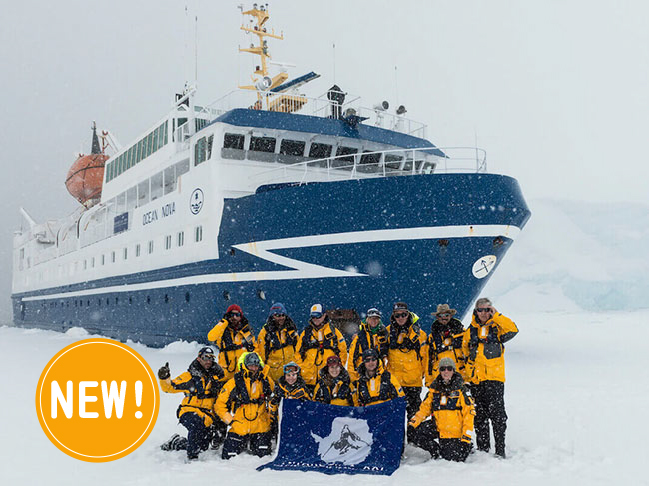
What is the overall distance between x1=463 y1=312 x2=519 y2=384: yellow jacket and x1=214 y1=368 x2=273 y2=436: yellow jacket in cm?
213

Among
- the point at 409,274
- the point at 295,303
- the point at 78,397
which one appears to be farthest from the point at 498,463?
the point at 295,303

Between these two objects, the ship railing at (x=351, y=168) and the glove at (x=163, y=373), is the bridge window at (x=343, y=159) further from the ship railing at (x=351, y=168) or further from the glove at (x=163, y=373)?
the glove at (x=163, y=373)

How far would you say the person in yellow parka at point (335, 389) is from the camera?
20.0 ft

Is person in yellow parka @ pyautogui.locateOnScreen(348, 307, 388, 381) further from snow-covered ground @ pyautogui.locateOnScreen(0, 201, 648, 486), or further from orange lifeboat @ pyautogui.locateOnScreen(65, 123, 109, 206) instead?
orange lifeboat @ pyautogui.locateOnScreen(65, 123, 109, 206)

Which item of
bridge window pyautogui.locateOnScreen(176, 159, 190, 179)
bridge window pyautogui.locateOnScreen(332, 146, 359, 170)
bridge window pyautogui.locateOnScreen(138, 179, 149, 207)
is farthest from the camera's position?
bridge window pyautogui.locateOnScreen(138, 179, 149, 207)

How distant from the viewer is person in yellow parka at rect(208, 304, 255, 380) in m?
6.88

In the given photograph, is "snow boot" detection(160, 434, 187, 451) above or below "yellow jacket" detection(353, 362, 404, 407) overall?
below

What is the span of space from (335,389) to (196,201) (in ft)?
31.0

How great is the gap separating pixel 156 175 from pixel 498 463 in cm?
1490

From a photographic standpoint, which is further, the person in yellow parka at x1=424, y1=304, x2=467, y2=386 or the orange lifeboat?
the orange lifeboat

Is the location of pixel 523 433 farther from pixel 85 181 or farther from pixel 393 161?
pixel 85 181

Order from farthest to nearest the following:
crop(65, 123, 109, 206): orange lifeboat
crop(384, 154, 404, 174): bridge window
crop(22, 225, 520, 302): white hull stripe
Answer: crop(65, 123, 109, 206): orange lifeboat
crop(384, 154, 404, 174): bridge window
crop(22, 225, 520, 302): white hull stripe

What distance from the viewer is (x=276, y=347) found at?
711 cm

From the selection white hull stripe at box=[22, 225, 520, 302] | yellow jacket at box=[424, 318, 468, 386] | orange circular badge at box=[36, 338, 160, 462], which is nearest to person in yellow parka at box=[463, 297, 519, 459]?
yellow jacket at box=[424, 318, 468, 386]
